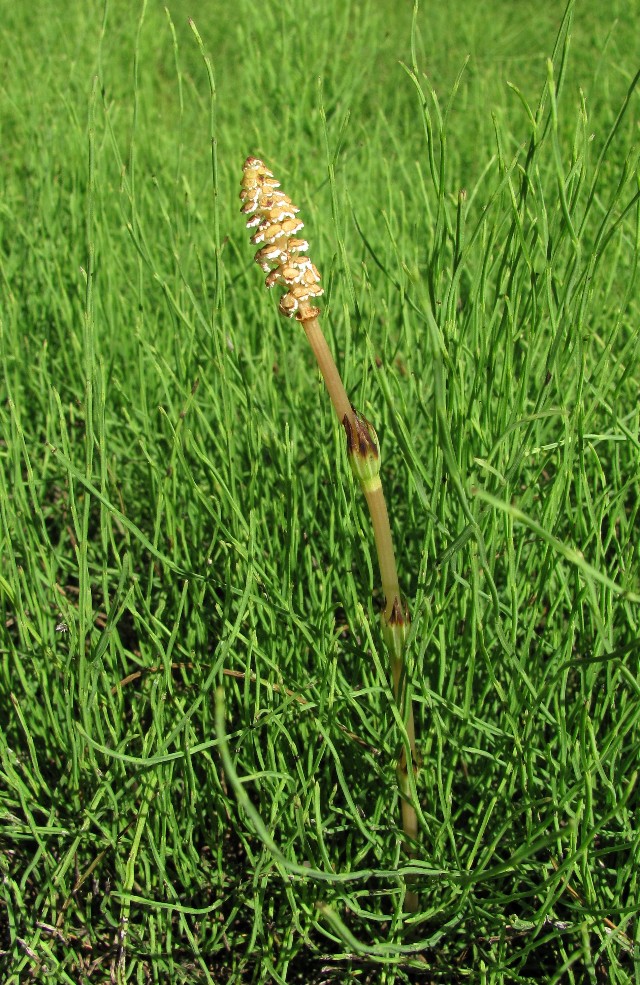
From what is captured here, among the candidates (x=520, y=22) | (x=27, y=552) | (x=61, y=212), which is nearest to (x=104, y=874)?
(x=27, y=552)

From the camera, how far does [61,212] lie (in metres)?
1.80

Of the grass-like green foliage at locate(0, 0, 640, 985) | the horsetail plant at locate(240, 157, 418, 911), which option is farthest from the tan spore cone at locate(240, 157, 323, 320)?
the grass-like green foliage at locate(0, 0, 640, 985)

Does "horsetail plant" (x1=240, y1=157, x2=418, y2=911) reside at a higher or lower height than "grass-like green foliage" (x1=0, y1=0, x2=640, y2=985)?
higher

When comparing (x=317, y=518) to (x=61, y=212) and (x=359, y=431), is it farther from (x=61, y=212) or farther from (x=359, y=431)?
(x=61, y=212)

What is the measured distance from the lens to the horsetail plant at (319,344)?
0.66 m

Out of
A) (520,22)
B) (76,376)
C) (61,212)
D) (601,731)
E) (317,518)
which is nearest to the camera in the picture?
(601,731)

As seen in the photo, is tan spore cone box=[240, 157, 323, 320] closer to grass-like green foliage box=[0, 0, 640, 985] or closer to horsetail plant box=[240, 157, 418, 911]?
horsetail plant box=[240, 157, 418, 911]

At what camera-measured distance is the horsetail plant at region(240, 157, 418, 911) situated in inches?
25.8

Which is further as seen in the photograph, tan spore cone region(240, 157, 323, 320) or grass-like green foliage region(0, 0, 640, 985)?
grass-like green foliage region(0, 0, 640, 985)

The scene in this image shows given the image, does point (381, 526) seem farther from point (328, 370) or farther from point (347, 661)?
point (347, 661)

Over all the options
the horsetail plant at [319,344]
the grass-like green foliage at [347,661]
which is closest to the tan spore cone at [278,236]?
the horsetail plant at [319,344]

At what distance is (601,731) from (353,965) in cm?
40

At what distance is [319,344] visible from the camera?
28.1 inches

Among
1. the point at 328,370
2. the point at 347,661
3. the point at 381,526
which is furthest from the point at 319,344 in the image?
the point at 347,661
